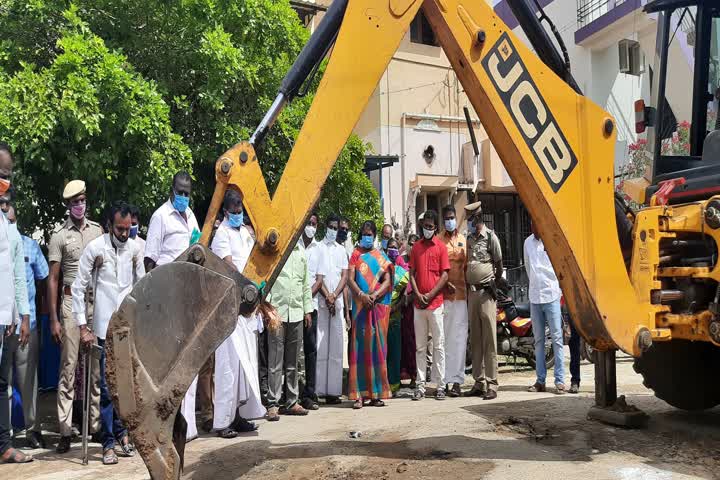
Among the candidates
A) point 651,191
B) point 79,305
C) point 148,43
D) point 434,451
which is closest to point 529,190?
point 651,191

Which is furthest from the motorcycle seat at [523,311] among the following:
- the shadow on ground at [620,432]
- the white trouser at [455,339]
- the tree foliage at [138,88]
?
the tree foliage at [138,88]

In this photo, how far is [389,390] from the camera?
7508 mm

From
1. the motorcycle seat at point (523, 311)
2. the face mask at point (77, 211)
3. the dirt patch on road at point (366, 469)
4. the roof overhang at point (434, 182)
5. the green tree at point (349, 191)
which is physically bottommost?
the dirt patch on road at point (366, 469)

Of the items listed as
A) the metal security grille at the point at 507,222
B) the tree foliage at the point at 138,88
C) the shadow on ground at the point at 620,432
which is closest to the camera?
the shadow on ground at the point at 620,432

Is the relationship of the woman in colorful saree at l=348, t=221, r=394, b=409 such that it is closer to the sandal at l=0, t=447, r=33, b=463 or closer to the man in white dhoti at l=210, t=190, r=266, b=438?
the man in white dhoti at l=210, t=190, r=266, b=438

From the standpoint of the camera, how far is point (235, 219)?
639 centimetres

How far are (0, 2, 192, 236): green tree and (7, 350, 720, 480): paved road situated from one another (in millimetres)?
3871

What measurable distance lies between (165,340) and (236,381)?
2.62 metres

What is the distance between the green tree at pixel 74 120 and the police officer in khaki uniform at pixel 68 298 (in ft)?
7.15

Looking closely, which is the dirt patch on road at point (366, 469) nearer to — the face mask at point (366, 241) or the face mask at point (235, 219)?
the face mask at point (235, 219)

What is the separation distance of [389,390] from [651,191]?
11.8ft

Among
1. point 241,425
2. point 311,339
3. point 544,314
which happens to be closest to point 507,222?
point 544,314

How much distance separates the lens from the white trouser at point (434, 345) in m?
7.60

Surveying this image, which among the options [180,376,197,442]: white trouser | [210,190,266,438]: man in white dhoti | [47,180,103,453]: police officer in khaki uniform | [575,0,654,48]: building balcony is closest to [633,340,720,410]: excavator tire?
[210,190,266,438]: man in white dhoti
